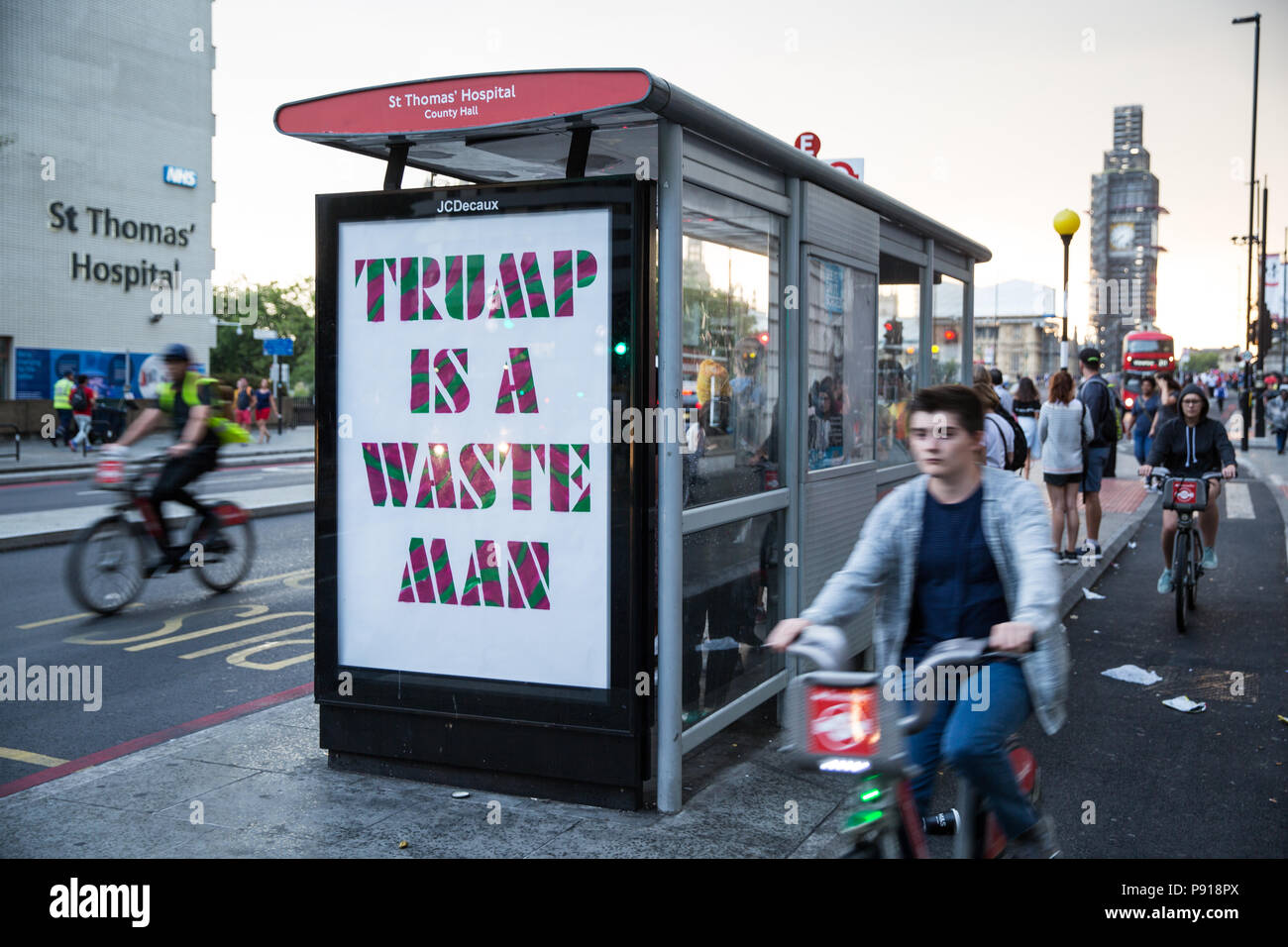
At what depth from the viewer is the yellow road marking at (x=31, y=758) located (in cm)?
535

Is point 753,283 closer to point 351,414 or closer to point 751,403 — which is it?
point 751,403

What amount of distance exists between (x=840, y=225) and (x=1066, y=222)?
9722 millimetres

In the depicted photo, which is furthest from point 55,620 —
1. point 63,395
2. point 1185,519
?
point 63,395

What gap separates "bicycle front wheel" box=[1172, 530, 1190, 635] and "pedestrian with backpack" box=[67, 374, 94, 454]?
24481mm

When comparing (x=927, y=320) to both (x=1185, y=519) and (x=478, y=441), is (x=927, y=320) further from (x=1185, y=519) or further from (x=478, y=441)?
(x=478, y=441)

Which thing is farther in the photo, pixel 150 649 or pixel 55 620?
pixel 55 620

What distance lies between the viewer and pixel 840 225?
6238 millimetres

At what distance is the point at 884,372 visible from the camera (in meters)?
7.68

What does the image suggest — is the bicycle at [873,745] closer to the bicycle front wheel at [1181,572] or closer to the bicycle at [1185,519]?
the bicycle front wheel at [1181,572]

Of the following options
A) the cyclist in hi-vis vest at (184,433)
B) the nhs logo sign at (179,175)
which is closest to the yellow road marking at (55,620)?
the cyclist in hi-vis vest at (184,433)

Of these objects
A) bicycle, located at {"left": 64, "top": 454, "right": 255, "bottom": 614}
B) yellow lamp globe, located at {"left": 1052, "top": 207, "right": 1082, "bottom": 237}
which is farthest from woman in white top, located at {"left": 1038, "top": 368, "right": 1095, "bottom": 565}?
bicycle, located at {"left": 64, "top": 454, "right": 255, "bottom": 614}

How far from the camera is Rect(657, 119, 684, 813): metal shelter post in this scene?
4.51m

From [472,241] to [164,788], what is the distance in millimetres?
2515
